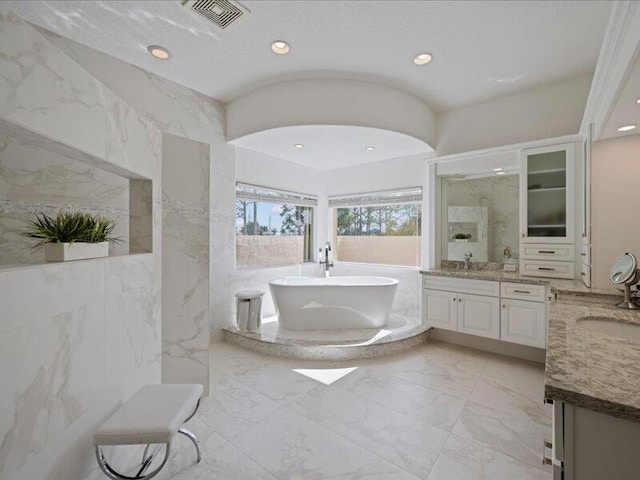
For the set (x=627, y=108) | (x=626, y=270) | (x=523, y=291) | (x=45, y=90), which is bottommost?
(x=523, y=291)

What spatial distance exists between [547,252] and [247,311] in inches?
134

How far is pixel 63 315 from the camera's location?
125 cm

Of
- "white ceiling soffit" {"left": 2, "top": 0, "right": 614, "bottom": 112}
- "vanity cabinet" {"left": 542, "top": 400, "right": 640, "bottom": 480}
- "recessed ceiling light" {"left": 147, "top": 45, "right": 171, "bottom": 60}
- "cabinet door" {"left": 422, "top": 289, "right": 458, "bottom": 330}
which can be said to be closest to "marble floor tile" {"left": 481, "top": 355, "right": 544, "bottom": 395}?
"cabinet door" {"left": 422, "top": 289, "right": 458, "bottom": 330}

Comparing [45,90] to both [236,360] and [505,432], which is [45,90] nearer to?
[236,360]

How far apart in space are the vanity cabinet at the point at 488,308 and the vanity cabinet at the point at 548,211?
12.6 inches

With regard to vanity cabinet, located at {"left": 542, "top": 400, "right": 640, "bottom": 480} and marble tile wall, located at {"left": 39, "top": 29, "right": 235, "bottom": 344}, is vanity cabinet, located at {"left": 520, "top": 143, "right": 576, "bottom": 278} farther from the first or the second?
marble tile wall, located at {"left": 39, "top": 29, "right": 235, "bottom": 344}

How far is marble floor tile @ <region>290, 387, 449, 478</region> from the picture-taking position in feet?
6.07

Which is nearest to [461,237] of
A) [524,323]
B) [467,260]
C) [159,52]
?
[467,260]

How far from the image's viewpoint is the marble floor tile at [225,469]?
170cm

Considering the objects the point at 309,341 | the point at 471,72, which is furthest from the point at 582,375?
the point at 471,72

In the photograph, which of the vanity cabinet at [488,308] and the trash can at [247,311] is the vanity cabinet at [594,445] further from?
the trash can at [247,311]

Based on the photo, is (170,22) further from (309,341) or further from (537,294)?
(537,294)

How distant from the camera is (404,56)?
2785mm

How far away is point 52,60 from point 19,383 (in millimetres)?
1220
